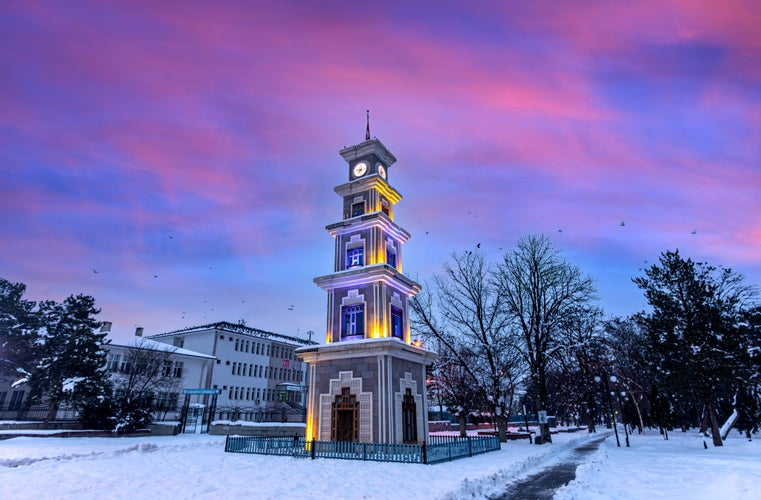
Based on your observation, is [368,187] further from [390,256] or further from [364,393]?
[364,393]

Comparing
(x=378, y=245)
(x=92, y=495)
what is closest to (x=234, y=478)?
(x=92, y=495)

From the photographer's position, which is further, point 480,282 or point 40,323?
point 480,282

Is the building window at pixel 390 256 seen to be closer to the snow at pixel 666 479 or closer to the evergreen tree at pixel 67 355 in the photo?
the snow at pixel 666 479

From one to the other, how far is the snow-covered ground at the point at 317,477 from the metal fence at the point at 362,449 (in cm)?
67

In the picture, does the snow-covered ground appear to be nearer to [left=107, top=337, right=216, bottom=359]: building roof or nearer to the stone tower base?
the stone tower base

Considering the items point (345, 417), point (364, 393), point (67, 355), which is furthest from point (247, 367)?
point (364, 393)

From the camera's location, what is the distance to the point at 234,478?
13.5m

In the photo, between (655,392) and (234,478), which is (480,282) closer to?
(655,392)

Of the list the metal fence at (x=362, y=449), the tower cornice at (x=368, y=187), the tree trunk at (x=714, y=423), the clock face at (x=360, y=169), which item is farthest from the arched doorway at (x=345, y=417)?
the tree trunk at (x=714, y=423)

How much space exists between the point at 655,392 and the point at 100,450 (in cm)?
4667

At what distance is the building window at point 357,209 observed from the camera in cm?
2675

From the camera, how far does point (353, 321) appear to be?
23953 mm

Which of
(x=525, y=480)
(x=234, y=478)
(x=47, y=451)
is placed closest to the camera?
(x=234, y=478)

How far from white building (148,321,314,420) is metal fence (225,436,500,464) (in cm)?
2859
